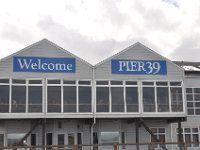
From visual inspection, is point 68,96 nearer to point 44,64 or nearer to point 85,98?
point 85,98

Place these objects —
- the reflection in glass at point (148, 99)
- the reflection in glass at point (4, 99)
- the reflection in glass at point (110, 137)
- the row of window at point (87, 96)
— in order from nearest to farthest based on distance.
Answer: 1. the reflection in glass at point (4, 99)
2. the row of window at point (87, 96)
3. the reflection in glass at point (148, 99)
4. the reflection in glass at point (110, 137)

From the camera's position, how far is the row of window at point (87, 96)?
27578 millimetres

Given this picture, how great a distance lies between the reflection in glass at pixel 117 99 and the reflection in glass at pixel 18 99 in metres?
6.05

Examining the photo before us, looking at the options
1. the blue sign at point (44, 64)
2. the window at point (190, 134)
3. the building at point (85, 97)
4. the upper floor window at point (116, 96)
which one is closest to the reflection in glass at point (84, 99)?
the building at point (85, 97)

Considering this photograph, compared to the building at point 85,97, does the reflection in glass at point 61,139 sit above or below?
below

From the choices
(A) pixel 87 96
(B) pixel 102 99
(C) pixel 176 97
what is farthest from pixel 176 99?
(A) pixel 87 96

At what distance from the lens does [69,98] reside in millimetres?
28453

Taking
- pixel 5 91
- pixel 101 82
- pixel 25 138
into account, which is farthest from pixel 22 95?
pixel 101 82

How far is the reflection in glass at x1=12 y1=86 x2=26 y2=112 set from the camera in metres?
27.4

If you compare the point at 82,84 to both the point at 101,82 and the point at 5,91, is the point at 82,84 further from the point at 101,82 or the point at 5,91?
the point at 5,91

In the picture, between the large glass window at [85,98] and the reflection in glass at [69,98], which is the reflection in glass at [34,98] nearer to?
the reflection in glass at [69,98]

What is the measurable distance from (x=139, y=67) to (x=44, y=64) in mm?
6766

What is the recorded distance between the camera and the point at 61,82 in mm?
28547

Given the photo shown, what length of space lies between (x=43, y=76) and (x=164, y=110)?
8.82 m
